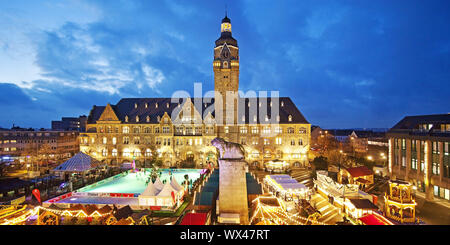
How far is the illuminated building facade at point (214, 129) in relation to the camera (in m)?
46.9

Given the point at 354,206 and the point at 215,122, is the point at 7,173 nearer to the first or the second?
the point at 215,122

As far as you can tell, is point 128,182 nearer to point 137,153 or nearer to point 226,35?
point 137,153

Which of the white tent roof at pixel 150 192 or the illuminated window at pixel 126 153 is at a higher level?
the illuminated window at pixel 126 153

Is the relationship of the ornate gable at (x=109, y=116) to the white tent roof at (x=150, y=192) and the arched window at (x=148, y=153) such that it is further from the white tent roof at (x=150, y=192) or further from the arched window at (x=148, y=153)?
the white tent roof at (x=150, y=192)

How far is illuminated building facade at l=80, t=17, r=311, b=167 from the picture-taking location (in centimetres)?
4691

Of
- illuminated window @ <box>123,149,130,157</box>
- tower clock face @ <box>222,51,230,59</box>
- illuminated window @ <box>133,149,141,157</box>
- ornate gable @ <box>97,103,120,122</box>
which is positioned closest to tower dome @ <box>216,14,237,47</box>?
tower clock face @ <box>222,51,230,59</box>

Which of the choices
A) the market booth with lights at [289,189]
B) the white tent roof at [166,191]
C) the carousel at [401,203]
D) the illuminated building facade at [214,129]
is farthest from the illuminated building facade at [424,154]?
the white tent roof at [166,191]

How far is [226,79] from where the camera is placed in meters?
48.7

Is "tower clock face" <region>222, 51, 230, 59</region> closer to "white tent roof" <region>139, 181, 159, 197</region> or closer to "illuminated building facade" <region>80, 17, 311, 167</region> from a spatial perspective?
"illuminated building facade" <region>80, 17, 311, 167</region>

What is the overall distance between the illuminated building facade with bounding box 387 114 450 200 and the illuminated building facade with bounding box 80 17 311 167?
54.2ft

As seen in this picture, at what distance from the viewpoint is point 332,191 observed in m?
24.2

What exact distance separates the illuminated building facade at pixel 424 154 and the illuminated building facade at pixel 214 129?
16.5 metres

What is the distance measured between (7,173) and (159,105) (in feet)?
112
